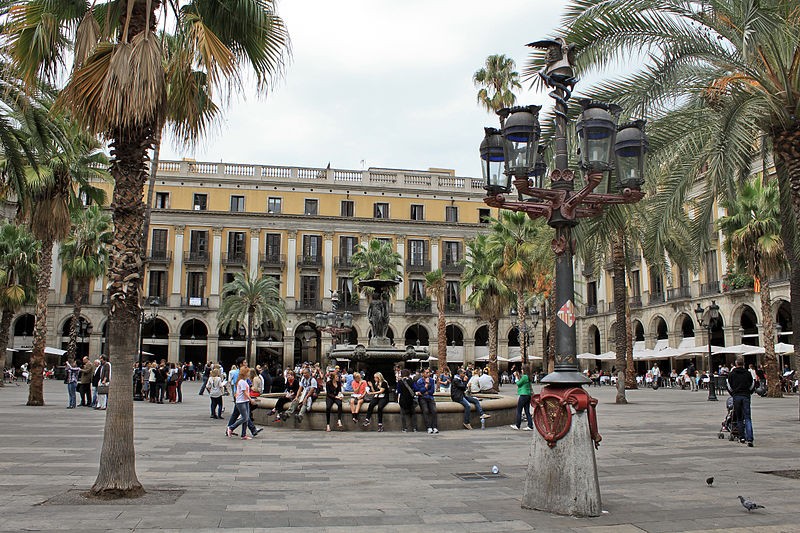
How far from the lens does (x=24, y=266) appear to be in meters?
35.0

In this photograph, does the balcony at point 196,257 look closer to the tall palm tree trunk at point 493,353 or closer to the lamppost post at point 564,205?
the tall palm tree trunk at point 493,353

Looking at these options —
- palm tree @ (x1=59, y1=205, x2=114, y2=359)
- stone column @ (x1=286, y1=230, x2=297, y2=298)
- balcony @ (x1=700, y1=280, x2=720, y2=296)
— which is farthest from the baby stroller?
stone column @ (x1=286, y1=230, x2=297, y2=298)

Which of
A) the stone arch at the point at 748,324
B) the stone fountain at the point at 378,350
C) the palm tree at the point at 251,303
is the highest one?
the palm tree at the point at 251,303

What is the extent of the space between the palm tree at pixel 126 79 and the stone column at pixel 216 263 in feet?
143

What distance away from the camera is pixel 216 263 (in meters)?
51.7

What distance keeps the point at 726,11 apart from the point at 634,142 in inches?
189

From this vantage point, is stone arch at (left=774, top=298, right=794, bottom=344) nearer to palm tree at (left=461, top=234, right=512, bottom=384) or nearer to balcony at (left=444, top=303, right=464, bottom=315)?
palm tree at (left=461, top=234, right=512, bottom=384)

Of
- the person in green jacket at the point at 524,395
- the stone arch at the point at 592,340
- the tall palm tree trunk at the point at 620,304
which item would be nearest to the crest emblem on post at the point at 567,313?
the person in green jacket at the point at 524,395

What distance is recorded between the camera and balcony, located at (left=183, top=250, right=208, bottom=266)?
51.3 meters

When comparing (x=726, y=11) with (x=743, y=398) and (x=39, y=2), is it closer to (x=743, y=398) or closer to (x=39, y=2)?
(x=743, y=398)

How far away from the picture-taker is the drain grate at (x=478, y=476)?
924 centimetres

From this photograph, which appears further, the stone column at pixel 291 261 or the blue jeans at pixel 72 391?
the stone column at pixel 291 261

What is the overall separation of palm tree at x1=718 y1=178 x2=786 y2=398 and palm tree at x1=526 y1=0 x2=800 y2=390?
52.4 ft

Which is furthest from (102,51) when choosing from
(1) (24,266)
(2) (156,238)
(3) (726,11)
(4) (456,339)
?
(4) (456,339)
